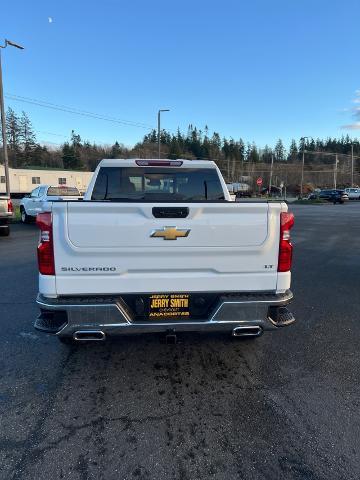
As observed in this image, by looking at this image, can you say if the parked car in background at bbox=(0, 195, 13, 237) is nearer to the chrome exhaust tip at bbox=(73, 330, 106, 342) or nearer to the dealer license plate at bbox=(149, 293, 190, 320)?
the chrome exhaust tip at bbox=(73, 330, 106, 342)

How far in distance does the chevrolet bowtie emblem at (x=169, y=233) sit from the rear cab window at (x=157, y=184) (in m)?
1.63

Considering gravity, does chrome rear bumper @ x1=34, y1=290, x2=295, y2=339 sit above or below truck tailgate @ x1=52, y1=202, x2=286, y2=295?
below

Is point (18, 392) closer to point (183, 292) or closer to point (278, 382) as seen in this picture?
point (183, 292)

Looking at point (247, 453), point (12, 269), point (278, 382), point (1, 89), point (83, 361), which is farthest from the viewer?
point (1, 89)

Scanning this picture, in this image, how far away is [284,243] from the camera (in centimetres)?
335

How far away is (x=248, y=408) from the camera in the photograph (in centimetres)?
314

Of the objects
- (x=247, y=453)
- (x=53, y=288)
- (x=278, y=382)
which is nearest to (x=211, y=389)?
(x=278, y=382)

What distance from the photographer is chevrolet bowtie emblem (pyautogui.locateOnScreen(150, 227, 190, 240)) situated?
10.4 ft

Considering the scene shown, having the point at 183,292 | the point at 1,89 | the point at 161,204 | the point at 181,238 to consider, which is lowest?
the point at 183,292

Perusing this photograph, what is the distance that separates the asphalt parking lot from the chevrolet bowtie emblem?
0.95 meters

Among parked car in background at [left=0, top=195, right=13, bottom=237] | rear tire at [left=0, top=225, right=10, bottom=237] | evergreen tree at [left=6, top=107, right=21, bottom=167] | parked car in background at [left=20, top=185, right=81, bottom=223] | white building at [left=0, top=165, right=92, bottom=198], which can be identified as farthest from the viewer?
evergreen tree at [left=6, top=107, right=21, bottom=167]

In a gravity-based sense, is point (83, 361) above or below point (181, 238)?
below

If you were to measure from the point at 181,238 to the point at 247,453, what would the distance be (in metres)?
1.67

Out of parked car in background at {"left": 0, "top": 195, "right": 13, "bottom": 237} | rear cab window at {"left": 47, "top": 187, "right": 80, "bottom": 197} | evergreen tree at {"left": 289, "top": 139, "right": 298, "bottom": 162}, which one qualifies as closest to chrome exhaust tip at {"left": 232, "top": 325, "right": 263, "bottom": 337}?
parked car in background at {"left": 0, "top": 195, "right": 13, "bottom": 237}
